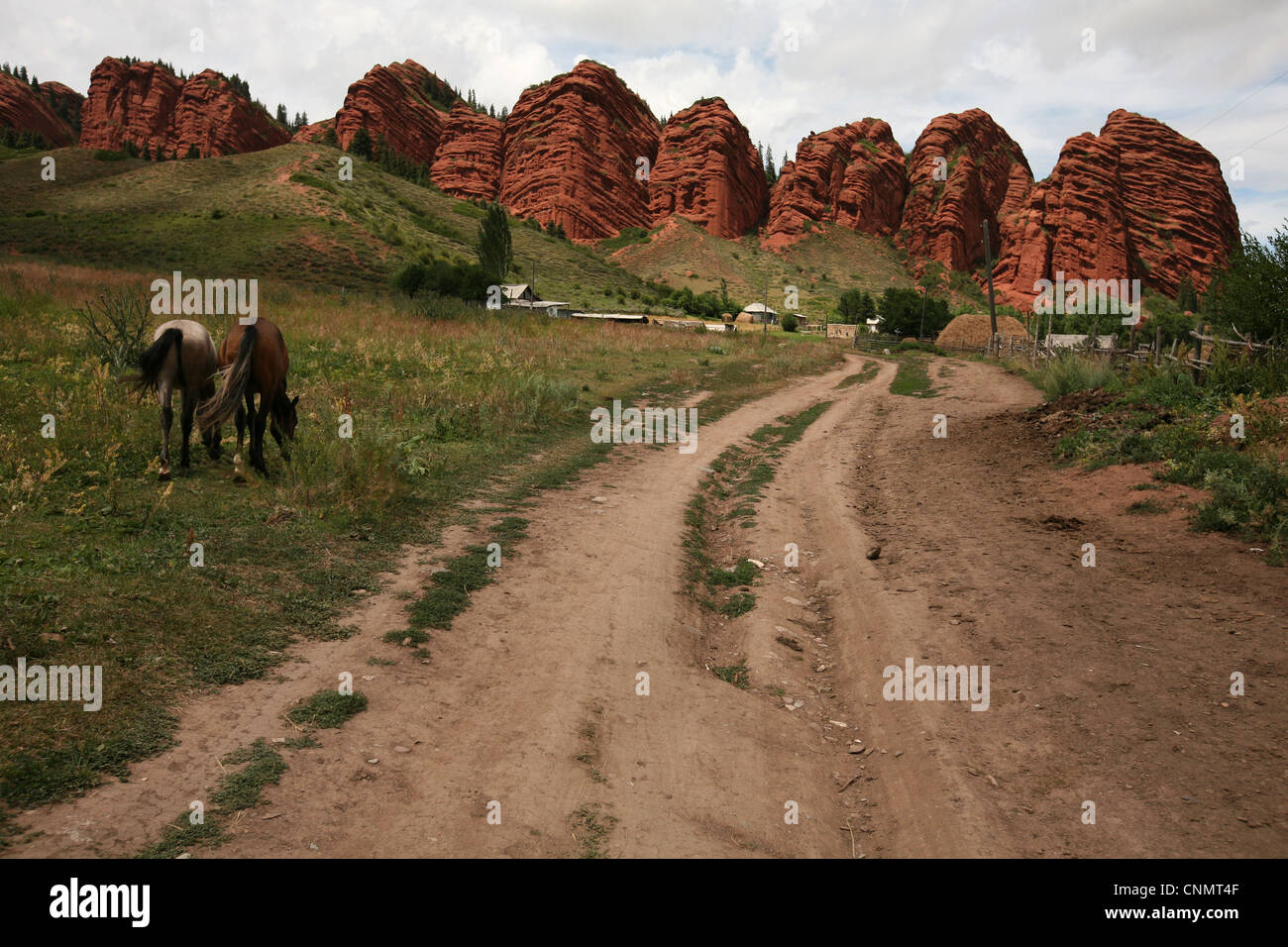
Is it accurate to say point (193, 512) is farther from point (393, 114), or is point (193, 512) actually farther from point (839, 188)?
point (393, 114)

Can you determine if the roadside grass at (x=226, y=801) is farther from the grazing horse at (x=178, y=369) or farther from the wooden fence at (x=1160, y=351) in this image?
the wooden fence at (x=1160, y=351)

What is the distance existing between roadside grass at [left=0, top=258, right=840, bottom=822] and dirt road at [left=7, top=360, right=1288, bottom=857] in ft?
1.29

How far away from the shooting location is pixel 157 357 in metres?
8.63

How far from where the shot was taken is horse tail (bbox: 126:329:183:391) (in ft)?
28.2

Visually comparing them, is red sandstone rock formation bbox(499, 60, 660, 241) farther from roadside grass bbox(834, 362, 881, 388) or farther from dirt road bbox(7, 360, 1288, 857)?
dirt road bbox(7, 360, 1288, 857)

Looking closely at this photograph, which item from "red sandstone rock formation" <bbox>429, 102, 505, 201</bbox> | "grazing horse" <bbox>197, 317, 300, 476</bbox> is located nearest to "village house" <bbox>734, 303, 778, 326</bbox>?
"grazing horse" <bbox>197, 317, 300, 476</bbox>

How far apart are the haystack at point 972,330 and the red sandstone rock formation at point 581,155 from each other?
7618 cm

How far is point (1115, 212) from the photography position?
11250 centimetres

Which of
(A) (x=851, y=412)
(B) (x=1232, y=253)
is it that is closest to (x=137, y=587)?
(A) (x=851, y=412)

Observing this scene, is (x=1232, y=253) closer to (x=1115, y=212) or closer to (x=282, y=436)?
(x=282, y=436)

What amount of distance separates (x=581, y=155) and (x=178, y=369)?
128733mm

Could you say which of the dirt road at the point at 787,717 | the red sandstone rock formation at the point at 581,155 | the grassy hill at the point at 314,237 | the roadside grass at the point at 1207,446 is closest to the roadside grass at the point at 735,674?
the dirt road at the point at 787,717

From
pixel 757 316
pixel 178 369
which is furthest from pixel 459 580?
pixel 757 316

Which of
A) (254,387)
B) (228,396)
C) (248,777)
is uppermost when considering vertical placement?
(254,387)
